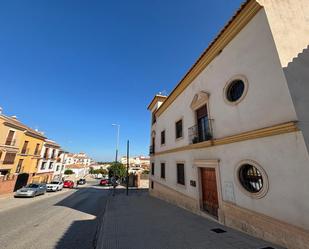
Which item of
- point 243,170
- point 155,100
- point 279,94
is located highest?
point 155,100

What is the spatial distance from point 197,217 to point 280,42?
8.54m

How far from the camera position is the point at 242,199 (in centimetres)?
636

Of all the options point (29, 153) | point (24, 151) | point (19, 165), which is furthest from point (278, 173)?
point (29, 153)

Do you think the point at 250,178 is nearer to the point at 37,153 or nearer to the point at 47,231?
the point at 47,231

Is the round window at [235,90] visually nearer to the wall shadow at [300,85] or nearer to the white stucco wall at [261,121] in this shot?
the white stucco wall at [261,121]

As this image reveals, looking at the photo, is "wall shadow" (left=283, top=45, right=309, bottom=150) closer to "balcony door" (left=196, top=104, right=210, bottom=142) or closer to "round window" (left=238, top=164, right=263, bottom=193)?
"round window" (left=238, top=164, right=263, bottom=193)

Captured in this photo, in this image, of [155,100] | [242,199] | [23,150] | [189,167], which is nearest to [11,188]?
[23,150]

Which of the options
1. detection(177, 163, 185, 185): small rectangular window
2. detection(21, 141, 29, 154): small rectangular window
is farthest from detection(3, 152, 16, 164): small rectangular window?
detection(177, 163, 185, 185): small rectangular window

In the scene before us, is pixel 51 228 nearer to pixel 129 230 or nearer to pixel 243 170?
pixel 129 230

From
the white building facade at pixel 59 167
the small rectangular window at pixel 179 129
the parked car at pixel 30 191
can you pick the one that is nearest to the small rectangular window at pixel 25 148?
the parked car at pixel 30 191

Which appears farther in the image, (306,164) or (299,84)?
(299,84)

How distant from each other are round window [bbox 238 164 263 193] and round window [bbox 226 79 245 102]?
9.61ft

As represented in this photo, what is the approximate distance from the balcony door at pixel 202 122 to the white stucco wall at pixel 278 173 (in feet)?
6.39

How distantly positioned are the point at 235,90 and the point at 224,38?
2.60 meters
